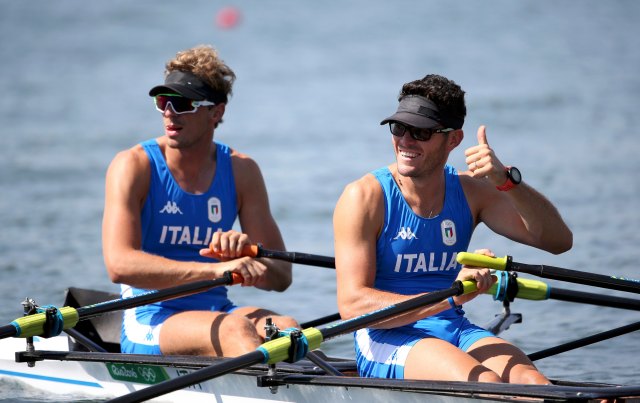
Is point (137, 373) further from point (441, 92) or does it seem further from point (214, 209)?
→ point (441, 92)

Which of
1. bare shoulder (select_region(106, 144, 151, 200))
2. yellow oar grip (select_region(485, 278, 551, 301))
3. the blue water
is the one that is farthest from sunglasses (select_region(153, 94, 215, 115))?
yellow oar grip (select_region(485, 278, 551, 301))

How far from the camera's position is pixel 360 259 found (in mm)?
5156

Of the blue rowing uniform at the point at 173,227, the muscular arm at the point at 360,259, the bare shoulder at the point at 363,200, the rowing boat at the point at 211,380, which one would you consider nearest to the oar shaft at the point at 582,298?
the rowing boat at the point at 211,380

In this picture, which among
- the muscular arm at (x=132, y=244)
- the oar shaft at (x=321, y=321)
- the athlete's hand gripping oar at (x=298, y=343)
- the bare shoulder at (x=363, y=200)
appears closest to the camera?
the athlete's hand gripping oar at (x=298, y=343)

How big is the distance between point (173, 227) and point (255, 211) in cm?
51

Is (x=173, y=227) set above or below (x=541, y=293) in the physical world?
above

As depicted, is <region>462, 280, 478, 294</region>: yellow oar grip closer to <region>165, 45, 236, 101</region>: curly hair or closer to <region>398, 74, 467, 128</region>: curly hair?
<region>398, 74, 467, 128</region>: curly hair

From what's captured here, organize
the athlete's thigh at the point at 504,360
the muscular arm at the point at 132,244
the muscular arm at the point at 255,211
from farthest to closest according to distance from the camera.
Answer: the muscular arm at the point at 255,211 → the muscular arm at the point at 132,244 → the athlete's thigh at the point at 504,360

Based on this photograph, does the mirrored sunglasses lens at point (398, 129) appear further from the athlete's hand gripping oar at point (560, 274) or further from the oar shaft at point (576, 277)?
the oar shaft at point (576, 277)

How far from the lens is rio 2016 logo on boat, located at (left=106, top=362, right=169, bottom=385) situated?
586 cm

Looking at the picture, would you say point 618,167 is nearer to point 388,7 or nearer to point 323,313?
point 323,313

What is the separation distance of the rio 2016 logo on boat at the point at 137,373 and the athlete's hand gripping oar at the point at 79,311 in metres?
0.32

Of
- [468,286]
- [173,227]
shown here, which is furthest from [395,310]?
[173,227]

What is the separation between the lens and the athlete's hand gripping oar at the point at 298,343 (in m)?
4.82
